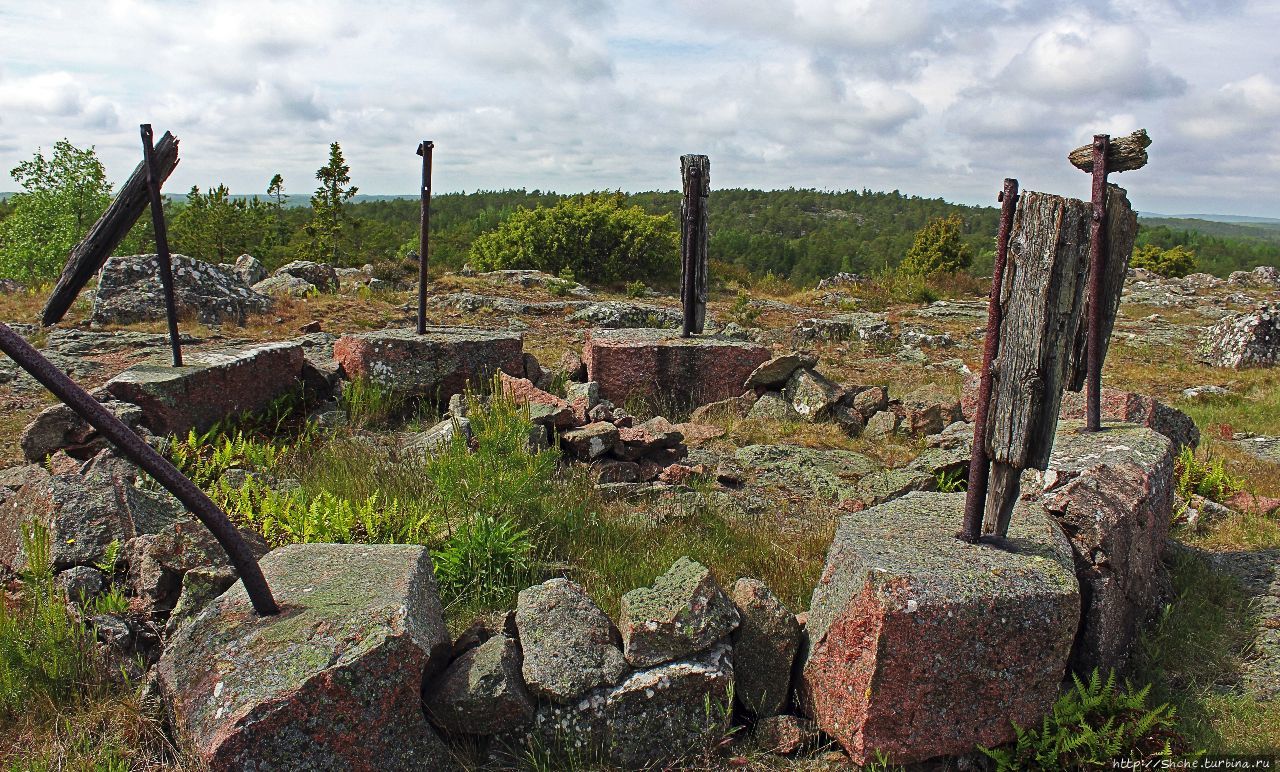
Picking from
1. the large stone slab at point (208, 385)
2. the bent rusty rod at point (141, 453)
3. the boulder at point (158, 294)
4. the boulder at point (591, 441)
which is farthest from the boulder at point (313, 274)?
the bent rusty rod at point (141, 453)

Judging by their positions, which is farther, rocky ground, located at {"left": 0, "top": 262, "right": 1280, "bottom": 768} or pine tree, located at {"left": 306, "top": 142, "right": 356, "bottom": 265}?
pine tree, located at {"left": 306, "top": 142, "right": 356, "bottom": 265}

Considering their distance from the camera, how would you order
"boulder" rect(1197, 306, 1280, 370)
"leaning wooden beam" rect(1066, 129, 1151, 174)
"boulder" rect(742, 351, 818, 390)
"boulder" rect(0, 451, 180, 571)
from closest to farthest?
1. "boulder" rect(0, 451, 180, 571)
2. "leaning wooden beam" rect(1066, 129, 1151, 174)
3. "boulder" rect(742, 351, 818, 390)
4. "boulder" rect(1197, 306, 1280, 370)

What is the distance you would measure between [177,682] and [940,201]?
474 ft

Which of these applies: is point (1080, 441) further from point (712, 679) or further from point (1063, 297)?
point (712, 679)

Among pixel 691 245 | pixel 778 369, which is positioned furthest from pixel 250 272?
pixel 778 369

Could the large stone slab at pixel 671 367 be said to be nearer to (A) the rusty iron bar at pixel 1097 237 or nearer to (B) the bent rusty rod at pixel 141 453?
(A) the rusty iron bar at pixel 1097 237

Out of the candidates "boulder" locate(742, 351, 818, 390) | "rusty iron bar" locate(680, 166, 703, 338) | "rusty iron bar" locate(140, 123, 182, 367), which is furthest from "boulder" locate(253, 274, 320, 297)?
"boulder" locate(742, 351, 818, 390)

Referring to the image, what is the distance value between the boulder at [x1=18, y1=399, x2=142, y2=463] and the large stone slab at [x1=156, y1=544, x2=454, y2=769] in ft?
9.22

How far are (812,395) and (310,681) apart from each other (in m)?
5.81

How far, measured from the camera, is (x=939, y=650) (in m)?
2.85

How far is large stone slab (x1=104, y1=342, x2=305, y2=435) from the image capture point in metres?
5.78

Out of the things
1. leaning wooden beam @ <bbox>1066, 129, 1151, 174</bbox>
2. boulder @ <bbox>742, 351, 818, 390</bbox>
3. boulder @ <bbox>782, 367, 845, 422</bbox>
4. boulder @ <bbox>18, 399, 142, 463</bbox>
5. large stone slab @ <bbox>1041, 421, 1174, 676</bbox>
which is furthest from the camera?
boulder @ <bbox>742, 351, 818, 390</bbox>

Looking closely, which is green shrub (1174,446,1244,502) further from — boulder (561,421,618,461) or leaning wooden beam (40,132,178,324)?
leaning wooden beam (40,132,178,324)

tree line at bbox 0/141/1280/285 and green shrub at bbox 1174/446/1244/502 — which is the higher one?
tree line at bbox 0/141/1280/285
